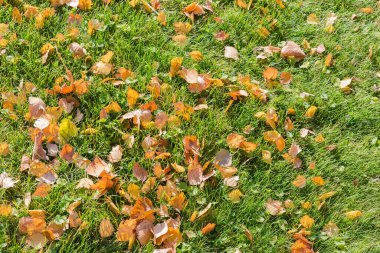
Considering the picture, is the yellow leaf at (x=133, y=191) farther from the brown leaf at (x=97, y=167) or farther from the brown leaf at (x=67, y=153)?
the brown leaf at (x=67, y=153)

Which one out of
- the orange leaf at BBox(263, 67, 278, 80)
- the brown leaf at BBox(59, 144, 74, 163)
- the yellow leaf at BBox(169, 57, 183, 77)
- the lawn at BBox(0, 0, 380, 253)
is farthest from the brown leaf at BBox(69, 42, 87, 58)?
the orange leaf at BBox(263, 67, 278, 80)

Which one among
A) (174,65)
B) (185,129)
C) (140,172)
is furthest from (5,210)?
(174,65)

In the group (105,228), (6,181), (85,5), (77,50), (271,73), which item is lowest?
(105,228)

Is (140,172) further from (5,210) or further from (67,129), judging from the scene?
(5,210)

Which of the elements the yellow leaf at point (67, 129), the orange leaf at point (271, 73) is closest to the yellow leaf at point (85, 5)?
the yellow leaf at point (67, 129)

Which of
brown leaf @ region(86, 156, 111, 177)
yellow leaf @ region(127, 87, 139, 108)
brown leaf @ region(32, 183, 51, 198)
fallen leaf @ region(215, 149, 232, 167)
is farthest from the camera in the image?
yellow leaf @ region(127, 87, 139, 108)

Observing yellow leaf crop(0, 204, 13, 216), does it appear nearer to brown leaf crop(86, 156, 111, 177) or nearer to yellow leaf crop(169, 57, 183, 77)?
brown leaf crop(86, 156, 111, 177)

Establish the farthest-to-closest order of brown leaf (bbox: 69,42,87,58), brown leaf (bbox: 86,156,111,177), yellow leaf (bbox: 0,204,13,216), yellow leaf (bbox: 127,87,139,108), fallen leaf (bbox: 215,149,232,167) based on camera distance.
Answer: brown leaf (bbox: 69,42,87,58) → yellow leaf (bbox: 127,87,139,108) → fallen leaf (bbox: 215,149,232,167) → brown leaf (bbox: 86,156,111,177) → yellow leaf (bbox: 0,204,13,216)

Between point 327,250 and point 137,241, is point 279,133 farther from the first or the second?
point 137,241

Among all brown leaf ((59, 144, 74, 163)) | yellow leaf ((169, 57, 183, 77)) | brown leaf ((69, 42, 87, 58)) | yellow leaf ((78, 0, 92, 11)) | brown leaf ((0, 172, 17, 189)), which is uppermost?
yellow leaf ((78, 0, 92, 11))
